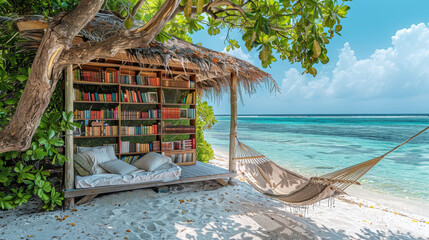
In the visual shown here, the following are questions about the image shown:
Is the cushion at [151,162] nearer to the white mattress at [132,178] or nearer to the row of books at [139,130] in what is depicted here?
the white mattress at [132,178]

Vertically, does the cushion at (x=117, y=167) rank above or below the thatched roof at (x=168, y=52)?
below

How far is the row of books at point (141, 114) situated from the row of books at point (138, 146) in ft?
1.39

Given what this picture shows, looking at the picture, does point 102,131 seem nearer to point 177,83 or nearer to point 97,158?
point 97,158

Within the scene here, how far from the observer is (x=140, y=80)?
14.3 ft

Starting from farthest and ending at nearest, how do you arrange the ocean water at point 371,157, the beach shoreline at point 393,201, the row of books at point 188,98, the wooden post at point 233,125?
the ocean water at point 371,157 → the row of books at point 188,98 → the beach shoreline at point 393,201 → the wooden post at point 233,125

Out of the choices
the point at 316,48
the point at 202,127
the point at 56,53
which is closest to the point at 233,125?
the point at 202,127

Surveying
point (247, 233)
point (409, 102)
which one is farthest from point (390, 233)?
point (409, 102)

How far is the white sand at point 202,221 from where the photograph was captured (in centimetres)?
235

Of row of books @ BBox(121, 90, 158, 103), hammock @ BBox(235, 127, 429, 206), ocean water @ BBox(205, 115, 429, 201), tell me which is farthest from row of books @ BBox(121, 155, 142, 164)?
ocean water @ BBox(205, 115, 429, 201)

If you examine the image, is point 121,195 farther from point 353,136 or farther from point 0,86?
point 353,136

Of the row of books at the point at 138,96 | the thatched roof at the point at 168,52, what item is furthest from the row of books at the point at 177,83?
the thatched roof at the point at 168,52

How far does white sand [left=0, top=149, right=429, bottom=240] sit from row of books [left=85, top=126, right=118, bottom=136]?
3.74ft

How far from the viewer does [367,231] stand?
2654mm

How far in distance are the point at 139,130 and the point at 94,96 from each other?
871 millimetres
